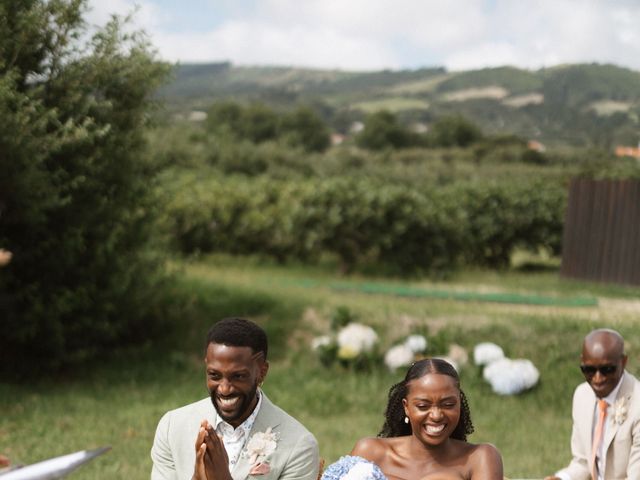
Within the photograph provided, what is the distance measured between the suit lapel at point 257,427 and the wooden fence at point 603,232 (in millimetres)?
13345

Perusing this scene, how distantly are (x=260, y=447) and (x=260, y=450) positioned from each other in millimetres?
15

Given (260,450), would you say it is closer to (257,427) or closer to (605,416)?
(257,427)

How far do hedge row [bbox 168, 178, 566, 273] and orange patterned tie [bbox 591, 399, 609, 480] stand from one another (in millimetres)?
11223

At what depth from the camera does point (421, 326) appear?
1149 centimetres

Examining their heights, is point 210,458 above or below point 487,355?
above

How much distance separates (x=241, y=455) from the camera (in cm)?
354

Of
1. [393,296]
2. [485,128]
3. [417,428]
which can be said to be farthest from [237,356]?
[485,128]

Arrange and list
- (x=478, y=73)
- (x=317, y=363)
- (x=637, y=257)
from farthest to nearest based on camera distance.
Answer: (x=478, y=73)
(x=637, y=257)
(x=317, y=363)

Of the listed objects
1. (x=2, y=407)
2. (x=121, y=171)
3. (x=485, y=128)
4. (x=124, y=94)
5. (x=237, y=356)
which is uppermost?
(x=485, y=128)

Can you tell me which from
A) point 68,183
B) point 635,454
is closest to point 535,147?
point 68,183

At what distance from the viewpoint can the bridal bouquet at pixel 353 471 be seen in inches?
128

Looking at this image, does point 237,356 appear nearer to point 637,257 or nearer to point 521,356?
point 521,356

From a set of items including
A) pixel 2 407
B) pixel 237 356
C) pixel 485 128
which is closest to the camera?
pixel 237 356

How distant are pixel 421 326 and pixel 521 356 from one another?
1263mm
